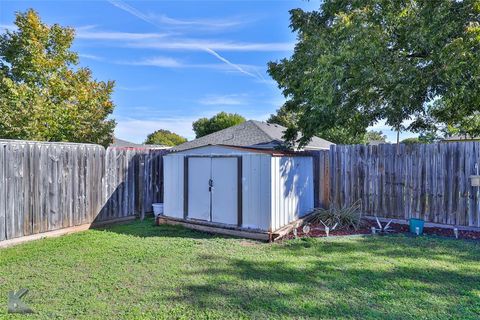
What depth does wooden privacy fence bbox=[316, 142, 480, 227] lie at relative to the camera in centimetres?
602

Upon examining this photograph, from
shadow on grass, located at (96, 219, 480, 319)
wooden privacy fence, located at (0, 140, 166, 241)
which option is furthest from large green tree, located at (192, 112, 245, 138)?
shadow on grass, located at (96, 219, 480, 319)

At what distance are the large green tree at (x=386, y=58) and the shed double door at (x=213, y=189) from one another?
2.61m

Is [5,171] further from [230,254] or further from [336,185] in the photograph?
[336,185]

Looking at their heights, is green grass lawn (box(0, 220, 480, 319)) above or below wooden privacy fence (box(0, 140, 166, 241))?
below

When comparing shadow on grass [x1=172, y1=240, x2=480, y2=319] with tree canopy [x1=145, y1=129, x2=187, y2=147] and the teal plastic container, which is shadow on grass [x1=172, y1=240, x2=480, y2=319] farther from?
tree canopy [x1=145, y1=129, x2=187, y2=147]

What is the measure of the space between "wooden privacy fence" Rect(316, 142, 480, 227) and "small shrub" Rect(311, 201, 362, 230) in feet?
1.75

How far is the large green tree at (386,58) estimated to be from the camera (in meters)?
5.28

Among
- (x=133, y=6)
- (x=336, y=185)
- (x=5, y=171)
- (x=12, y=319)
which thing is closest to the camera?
(x=12, y=319)

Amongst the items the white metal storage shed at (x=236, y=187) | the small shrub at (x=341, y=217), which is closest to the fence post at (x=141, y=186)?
the white metal storage shed at (x=236, y=187)

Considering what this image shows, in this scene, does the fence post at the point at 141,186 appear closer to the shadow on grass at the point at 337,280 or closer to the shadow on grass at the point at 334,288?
the shadow on grass at the point at 337,280

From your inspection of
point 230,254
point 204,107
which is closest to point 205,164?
point 230,254

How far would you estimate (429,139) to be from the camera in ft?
50.3

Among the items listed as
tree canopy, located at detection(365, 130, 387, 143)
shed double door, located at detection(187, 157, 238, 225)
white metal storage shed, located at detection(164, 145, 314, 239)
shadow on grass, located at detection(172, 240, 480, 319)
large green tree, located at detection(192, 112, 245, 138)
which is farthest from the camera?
tree canopy, located at detection(365, 130, 387, 143)

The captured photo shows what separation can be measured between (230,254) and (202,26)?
8.20 metres
